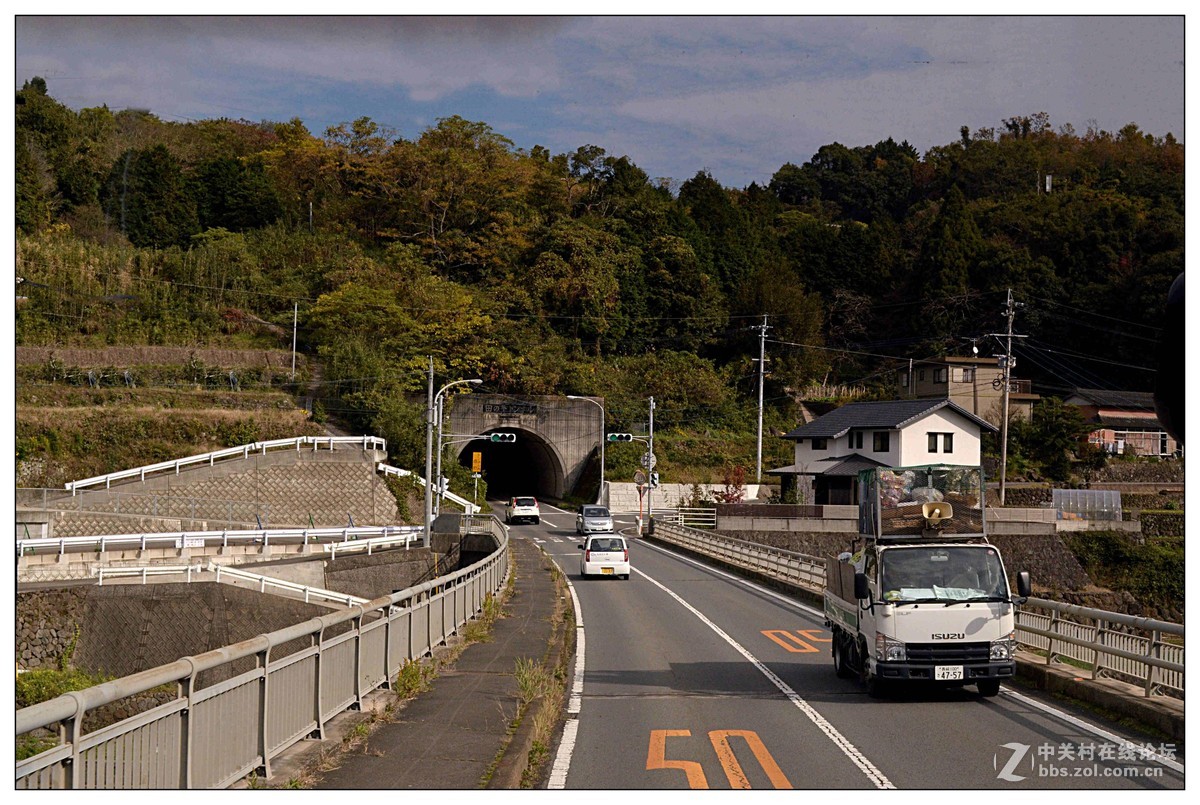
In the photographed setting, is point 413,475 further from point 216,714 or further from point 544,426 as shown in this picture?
point 216,714

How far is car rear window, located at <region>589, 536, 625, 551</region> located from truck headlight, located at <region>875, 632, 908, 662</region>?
2501 centimetres

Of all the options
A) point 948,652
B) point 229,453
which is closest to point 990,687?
point 948,652

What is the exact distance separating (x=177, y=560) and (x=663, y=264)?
59.5m

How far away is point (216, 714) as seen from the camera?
25.2ft

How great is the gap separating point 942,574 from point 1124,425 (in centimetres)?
6769

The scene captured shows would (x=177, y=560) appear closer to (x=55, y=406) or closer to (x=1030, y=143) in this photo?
(x=55, y=406)

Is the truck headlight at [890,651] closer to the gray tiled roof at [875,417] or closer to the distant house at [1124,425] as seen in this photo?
the gray tiled roof at [875,417]

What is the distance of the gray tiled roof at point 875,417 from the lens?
2366 inches

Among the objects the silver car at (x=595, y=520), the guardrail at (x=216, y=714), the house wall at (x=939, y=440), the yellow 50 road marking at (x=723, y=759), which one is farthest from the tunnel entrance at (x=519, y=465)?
the yellow 50 road marking at (x=723, y=759)

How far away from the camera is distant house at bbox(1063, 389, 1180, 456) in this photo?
241 feet

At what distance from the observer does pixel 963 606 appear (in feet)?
43.2

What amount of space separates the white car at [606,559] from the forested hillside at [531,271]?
30996mm

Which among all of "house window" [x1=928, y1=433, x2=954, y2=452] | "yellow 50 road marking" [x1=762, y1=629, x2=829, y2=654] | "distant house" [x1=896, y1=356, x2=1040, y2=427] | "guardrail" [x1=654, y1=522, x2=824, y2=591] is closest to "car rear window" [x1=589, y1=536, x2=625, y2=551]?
"guardrail" [x1=654, y1=522, x2=824, y2=591]

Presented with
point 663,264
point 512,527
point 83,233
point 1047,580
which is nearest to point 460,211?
point 663,264
